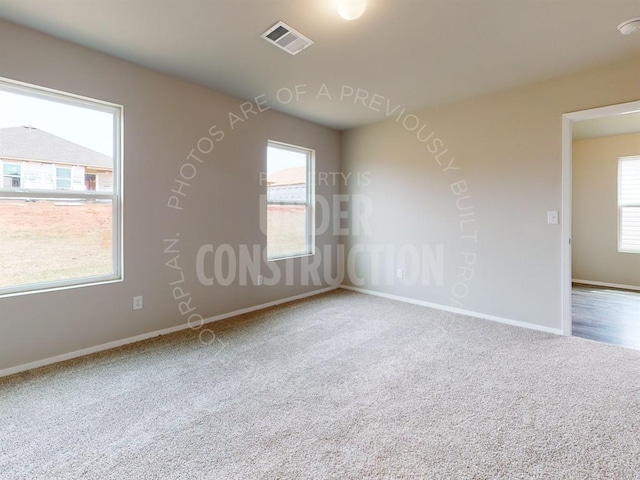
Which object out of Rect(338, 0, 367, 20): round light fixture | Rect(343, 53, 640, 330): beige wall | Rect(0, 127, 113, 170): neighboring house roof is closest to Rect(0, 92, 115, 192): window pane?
Rect(0, 127, 113, 170): neighboring house roof

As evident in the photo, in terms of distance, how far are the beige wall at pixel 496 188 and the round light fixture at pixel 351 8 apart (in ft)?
7.32

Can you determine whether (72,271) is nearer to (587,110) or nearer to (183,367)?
(183,367)

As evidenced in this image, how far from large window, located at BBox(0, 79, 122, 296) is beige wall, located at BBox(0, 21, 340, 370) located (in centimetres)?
11

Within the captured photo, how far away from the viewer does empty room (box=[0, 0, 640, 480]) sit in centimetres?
171

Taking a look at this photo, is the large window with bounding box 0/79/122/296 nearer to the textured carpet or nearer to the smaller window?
the smaller window

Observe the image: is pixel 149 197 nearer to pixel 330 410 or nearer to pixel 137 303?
pixel 137 303

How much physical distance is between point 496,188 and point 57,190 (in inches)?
164

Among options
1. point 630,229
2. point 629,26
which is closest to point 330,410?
point 629,26

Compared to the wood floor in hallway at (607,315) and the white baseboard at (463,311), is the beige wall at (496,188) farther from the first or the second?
the wood floor in hallway at (607,315)

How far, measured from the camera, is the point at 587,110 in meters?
2.96

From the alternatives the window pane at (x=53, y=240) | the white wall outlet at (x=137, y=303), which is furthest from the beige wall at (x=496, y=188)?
the window pane at (x=53, y=240)

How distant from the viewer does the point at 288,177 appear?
14.5 ft

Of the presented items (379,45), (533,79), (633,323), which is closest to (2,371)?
(379,45)

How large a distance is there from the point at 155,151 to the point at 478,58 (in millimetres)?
2993
